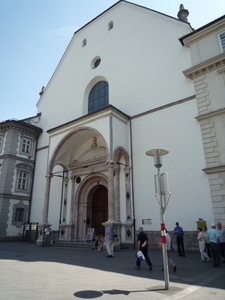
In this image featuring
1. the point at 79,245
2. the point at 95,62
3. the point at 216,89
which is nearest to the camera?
the point at 216,89

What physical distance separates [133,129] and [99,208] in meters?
6.74

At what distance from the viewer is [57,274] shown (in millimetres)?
6797

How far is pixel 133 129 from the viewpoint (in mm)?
16266

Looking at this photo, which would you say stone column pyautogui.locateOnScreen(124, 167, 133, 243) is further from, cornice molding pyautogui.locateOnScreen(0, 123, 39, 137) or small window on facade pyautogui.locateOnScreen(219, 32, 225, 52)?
cornice molding pyautogui.locateOnScreen(0, 123, 39, 137)

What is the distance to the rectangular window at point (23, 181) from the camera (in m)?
21.2

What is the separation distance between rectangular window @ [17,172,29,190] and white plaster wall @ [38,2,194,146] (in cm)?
344

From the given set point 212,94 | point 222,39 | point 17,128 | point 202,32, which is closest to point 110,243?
point 212,94

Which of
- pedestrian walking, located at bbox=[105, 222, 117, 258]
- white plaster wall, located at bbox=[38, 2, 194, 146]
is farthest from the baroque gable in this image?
pedestrian walking, located at bbox=[105, 222, 117, 258]

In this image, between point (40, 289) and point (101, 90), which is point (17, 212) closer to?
point (101, 90)

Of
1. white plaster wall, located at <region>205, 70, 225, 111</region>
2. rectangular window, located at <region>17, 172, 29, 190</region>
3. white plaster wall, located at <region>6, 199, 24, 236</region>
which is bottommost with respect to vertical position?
white plaster wall, located at <region>6, 199, 24, 236</region>

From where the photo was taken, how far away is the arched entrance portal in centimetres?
1769

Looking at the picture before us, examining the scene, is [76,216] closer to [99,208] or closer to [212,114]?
[99,208]

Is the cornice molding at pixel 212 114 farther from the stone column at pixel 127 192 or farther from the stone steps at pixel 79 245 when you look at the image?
the stone steps at pixel 79 245

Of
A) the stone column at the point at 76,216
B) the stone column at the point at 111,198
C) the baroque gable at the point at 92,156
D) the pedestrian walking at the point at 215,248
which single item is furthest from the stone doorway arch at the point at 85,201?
the pedestrian walking at the point at 215,248
